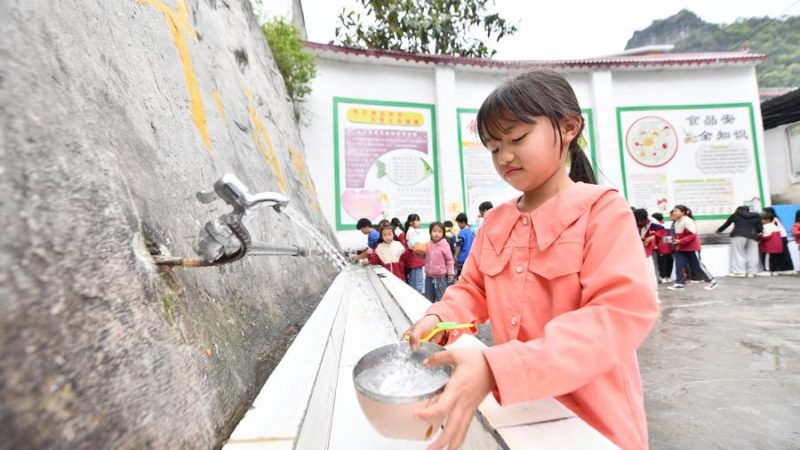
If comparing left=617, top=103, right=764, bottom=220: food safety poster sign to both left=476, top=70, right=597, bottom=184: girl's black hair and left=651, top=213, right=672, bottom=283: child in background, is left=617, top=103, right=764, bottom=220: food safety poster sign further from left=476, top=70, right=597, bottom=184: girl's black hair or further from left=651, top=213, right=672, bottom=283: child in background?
left=476, top=70, right=597, bottom=184: girl's black hair

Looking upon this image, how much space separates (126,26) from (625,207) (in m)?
1.72

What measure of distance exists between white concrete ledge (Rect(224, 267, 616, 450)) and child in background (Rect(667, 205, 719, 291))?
710 cm

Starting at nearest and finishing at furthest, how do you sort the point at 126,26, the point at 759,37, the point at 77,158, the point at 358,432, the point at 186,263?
1. the point at 77,158
2. the point at 186,263
3. the point at 358,432
4. the point at 126,26
5. the point at 759,37

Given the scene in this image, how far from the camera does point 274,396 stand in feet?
2.80

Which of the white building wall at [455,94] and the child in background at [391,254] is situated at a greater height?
the white building wall at [455,94]

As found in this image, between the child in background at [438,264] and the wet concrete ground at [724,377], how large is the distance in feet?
7.57

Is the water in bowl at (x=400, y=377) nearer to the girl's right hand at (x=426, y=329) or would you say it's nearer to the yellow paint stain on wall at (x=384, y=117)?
the girl's right hand at (x=426, y=329)

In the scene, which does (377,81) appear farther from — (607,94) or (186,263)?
(186,263)

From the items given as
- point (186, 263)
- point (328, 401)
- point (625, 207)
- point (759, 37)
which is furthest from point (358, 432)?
point (759, 37)

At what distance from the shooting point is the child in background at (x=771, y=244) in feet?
26.2

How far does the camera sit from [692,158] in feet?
31.8

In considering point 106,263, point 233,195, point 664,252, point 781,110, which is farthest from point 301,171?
point 781,110

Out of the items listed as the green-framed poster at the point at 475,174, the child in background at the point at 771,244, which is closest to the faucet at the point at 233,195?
the green-framed poster at the point at 475,174

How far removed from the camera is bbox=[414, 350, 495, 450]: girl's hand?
1.85 ft
